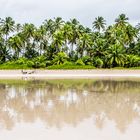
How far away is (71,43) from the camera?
82.4m

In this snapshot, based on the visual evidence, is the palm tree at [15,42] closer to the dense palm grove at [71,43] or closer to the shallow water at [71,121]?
the dense palm grove at [71,43]

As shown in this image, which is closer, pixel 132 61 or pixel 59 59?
pixel 132 61

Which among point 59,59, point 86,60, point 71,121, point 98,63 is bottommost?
point 71,121

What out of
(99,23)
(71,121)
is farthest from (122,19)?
(71,121)

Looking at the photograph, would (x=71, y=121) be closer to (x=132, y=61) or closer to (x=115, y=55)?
(x=115, y=55)

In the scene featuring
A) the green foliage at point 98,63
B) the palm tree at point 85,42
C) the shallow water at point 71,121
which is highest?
the palm tree at point 85,42

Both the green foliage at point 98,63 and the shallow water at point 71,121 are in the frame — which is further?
the green foliage at point 98,63

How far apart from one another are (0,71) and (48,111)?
162ft

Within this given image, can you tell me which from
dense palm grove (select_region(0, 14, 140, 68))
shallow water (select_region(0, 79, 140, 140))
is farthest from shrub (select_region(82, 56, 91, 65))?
shallow water (select_region(0, 79, 140, 140))

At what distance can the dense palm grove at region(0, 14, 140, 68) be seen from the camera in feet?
243

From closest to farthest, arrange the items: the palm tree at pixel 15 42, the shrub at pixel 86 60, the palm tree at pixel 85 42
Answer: the shrub at pixel 86 60, the palm tree at pixel 85 42, the palm tree at pixel 15 42

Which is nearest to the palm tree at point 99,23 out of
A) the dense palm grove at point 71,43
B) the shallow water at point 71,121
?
the dense palm grove at point 71,43

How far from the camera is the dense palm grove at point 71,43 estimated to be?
74.0 metres

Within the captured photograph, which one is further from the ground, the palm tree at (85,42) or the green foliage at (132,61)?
the palm tree at (85,42)
